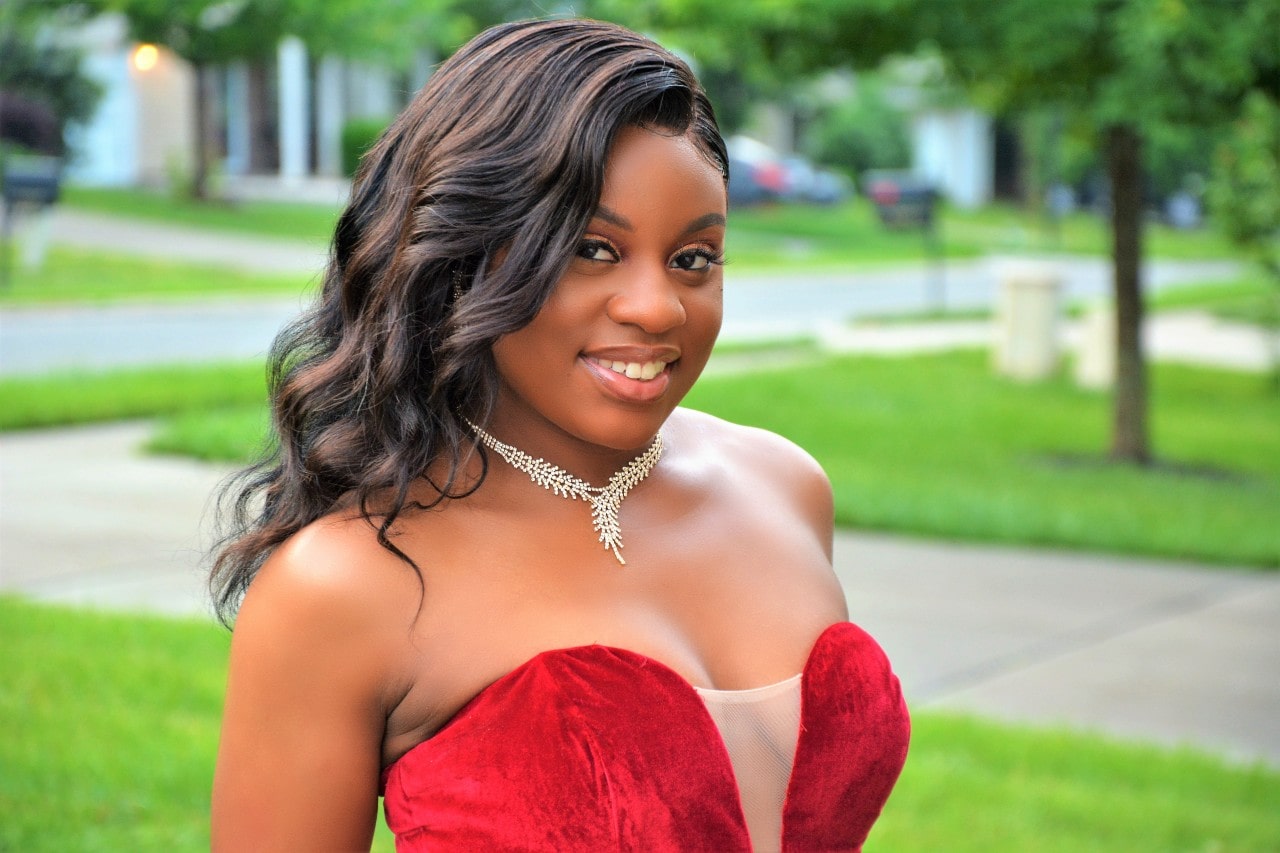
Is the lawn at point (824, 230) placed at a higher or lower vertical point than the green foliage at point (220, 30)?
lower

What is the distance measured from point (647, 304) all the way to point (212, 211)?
27.0 metres

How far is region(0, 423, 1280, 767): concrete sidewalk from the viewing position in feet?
17.2

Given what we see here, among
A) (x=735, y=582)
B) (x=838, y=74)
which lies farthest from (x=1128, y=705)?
(x=838, y=74)

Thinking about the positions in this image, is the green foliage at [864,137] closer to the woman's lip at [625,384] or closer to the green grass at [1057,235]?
the green grass at [1057,235]

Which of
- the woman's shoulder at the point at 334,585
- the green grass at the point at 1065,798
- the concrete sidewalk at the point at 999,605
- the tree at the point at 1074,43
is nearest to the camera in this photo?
the woman's shoulder at the point at 334,585

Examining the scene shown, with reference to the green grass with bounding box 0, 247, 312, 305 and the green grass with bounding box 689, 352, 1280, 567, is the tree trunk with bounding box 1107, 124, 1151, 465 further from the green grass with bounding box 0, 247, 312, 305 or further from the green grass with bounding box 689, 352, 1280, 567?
the green grass with bounding box 0, 247, 312, 305

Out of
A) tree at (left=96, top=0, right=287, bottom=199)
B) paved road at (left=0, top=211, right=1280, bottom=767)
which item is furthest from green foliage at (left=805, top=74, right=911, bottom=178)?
paved road at (left=0, top=211, right=1280, bottom=767)

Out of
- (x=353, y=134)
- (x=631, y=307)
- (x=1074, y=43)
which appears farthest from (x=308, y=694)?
(x=353, y=134)

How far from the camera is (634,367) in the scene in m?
1.57

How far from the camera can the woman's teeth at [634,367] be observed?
157 centimetres

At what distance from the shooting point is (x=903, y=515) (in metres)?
7.88

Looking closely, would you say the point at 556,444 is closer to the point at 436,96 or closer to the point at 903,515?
the point at 436,96

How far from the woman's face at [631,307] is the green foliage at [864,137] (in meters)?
46.5

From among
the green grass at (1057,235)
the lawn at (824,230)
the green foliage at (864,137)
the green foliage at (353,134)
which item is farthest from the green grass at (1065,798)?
the green foliage at (864,137)
